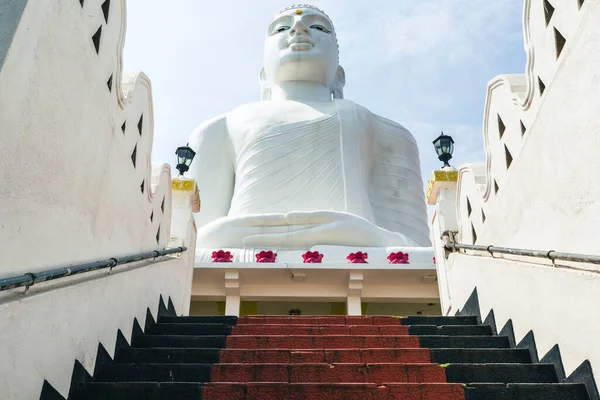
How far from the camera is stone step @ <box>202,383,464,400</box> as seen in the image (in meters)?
3.17

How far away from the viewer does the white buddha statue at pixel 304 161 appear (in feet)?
32.8

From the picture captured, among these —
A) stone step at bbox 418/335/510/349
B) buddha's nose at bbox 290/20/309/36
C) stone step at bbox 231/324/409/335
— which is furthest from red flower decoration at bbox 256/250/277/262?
buddha's nose at bbox 290/20/309/36

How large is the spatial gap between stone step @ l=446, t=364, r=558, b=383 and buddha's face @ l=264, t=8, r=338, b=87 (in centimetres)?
1071

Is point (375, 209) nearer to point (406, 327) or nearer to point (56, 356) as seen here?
point (406, 327)

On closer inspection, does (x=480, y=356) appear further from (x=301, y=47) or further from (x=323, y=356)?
(x=301, y=47)

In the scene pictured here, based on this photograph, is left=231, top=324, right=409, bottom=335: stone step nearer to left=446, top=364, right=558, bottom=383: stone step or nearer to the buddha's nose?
left=446, top=364, right=558, bottom=383: stone step

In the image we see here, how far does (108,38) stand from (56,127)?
48.8 inches

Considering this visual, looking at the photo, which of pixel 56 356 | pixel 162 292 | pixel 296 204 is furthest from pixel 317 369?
pixel 296 204

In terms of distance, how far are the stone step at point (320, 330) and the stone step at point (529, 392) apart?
4.42 ft

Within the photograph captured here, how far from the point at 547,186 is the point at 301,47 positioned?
407 inches

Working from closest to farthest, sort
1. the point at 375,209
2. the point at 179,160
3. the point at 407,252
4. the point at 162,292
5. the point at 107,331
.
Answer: the point at 107,331 < the point at 162,292 < the point at 179,160 < the point at 407,252 < the point at 375,209

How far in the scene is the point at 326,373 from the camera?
11.6ft

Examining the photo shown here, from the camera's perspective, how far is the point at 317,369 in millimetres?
3553

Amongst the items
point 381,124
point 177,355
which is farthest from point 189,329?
point 381,124
